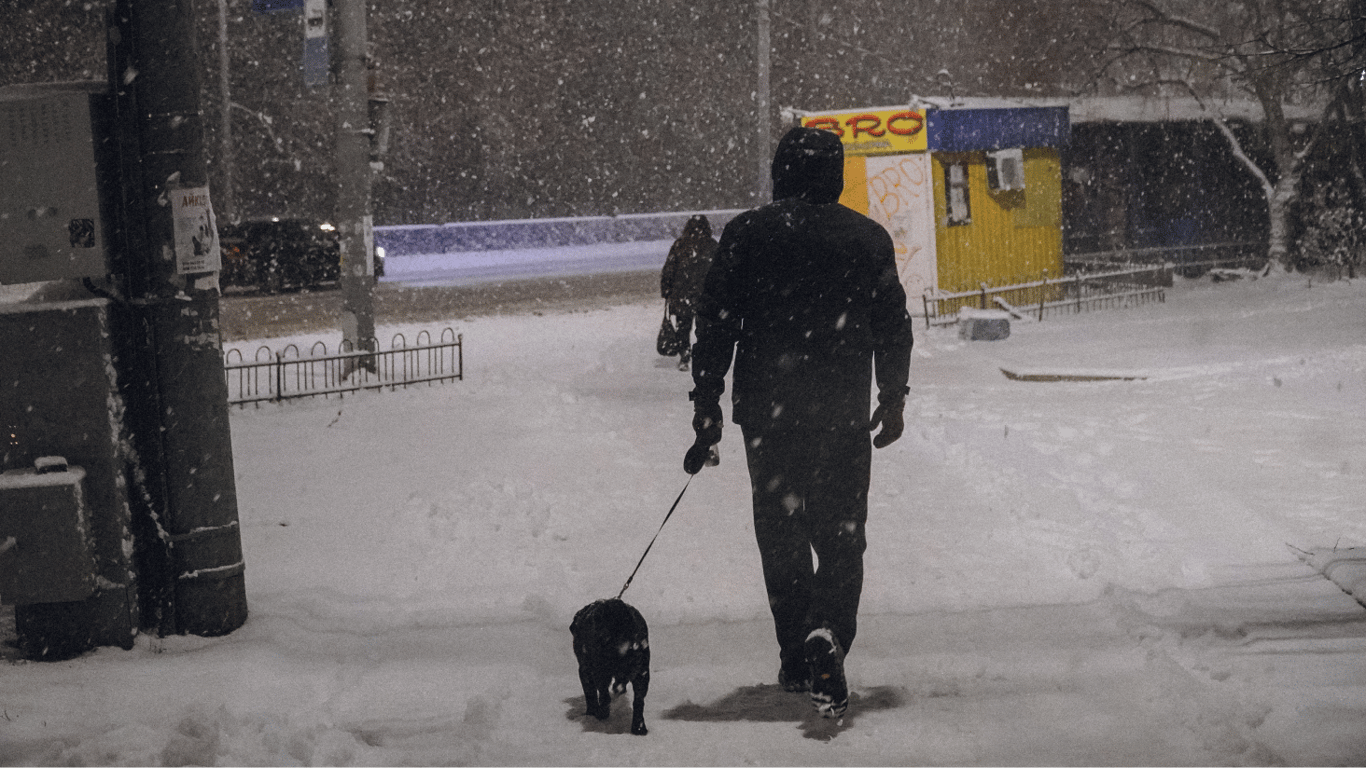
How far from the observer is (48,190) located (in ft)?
14.8

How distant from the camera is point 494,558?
6254mm

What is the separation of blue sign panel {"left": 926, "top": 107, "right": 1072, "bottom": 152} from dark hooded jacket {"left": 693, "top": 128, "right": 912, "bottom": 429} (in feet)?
46.1

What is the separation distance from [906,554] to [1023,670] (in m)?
1.69

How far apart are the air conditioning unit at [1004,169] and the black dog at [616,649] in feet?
51.3

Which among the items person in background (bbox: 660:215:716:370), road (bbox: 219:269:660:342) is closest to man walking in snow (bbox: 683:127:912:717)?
person in background (bbox: 660:215:716:370)

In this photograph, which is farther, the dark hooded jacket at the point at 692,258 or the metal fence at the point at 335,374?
the dark hooded jacket at the point at 692,258

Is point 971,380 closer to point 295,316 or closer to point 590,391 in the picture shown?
point 590,391

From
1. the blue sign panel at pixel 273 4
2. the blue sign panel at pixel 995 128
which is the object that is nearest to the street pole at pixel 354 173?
the blue sign panel at pixel 273 4

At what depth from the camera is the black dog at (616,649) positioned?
13.2ft

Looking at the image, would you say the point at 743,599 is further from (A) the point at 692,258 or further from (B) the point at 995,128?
(B) the point at 995,128

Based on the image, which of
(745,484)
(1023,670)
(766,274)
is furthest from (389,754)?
(745,484)

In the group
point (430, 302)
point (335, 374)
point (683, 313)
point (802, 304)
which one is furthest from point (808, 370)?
point (430, 302)

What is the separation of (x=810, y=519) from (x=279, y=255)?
20.4 m

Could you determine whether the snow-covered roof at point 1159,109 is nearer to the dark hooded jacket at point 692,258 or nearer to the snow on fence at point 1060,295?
the snow on fence at point 1060,295
